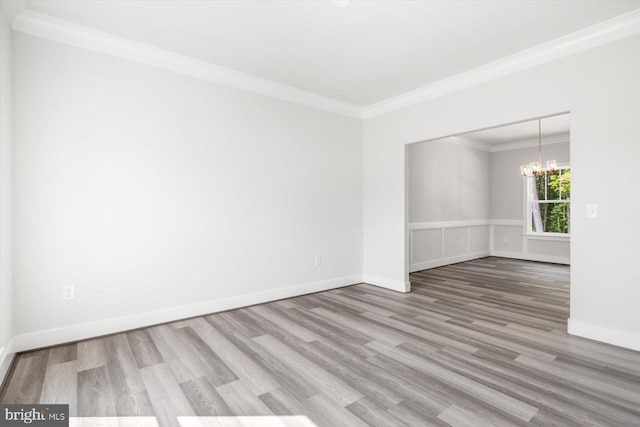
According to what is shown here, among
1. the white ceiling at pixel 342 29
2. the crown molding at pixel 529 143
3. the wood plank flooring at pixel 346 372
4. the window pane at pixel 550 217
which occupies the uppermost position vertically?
the white ceiling at pixel 342 29

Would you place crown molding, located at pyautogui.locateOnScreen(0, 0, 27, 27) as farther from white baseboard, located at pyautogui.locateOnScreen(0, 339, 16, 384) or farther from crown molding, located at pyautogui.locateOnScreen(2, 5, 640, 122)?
white baseboard, located at pyautogui.locateOnScreen(0, 339, 16, 384)

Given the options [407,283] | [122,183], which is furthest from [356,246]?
[122,183]

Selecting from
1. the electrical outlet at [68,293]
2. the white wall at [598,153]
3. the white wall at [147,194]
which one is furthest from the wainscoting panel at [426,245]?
the electrical outlet at [68,293]

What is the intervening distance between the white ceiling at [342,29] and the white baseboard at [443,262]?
11.2 ft

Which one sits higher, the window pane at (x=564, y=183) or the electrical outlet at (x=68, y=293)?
the window pane at (x=564, y=183)

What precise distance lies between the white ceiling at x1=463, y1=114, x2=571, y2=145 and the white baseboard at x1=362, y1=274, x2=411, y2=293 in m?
3.00

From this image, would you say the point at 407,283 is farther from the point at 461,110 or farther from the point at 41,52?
the point at 41,52

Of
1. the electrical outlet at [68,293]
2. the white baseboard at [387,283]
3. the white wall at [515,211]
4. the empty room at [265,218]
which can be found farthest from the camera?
the white wall at [515,211]

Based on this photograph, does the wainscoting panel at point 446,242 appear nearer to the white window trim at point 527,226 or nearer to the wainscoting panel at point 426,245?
the wainscoting panel at point 426,245

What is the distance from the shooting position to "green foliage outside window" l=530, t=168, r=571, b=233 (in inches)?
273

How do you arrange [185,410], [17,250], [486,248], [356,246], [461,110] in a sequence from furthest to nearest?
[486,248] → [356,246] → [461,110] → [17,250] → [185,410]

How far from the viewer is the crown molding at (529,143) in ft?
22.3

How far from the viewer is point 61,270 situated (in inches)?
107

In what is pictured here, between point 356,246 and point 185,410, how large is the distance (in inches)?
137
